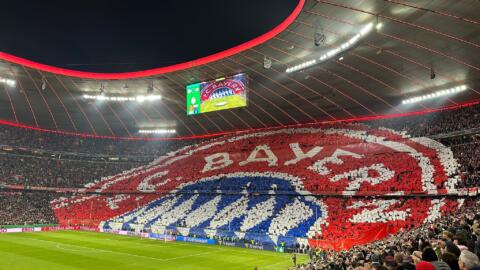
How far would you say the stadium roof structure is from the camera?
75.7ft

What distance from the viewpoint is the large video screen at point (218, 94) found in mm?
32312

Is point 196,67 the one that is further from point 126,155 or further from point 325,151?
point 126,155

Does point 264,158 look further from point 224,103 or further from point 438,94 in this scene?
point 438,94

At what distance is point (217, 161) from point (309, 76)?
2171 cm

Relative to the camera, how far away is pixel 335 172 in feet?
130

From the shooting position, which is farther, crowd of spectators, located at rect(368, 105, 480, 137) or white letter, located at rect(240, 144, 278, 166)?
white letter, located at rect(240, 144, 278, 166)

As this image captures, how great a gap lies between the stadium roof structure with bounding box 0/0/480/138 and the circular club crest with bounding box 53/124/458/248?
2.99m

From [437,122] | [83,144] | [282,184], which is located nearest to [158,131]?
[83,144]

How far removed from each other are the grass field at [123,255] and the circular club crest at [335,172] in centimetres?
678

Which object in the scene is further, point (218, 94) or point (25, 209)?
point (25, 209)

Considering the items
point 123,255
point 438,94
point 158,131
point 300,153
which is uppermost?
point 158,131

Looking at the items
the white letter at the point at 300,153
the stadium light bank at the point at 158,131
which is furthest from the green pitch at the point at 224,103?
the stadium light bank at the point at 158,131

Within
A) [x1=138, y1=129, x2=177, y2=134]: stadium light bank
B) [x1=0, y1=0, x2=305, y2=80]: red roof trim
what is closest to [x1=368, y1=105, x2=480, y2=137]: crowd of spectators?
[x1=0, y1=0, x2=305, y2=80]: red roof trim

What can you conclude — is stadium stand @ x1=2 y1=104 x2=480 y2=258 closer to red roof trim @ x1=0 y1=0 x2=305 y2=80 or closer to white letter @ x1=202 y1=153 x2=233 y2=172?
white letter @ x1=202 y1=153 x2=233 y2=172
